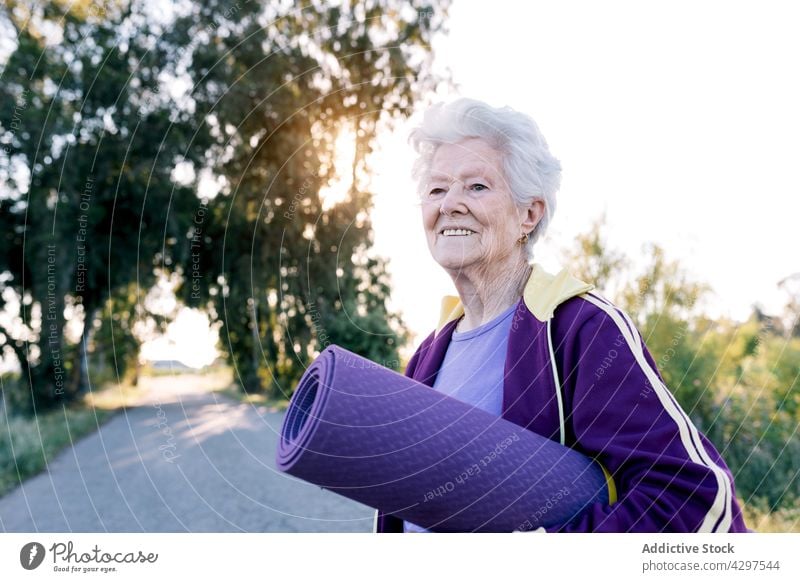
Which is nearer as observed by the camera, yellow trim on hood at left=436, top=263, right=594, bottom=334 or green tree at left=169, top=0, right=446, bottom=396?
yellow trim on hood at left=436, top=263, right=594, bottom=334

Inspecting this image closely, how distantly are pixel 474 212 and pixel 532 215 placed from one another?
0.52 ft

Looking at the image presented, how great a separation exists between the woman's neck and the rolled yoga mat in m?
0.41

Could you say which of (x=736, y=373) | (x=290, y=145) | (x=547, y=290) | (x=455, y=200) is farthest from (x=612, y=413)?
(x=290, y=145)

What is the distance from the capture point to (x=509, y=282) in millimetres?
1748

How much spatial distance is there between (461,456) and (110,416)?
12872mm

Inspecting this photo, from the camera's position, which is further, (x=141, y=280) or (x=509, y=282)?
(x=141, y=280)

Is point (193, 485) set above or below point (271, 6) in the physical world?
below

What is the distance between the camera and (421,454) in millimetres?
1363

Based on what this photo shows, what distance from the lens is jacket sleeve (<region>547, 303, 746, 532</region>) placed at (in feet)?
4.30

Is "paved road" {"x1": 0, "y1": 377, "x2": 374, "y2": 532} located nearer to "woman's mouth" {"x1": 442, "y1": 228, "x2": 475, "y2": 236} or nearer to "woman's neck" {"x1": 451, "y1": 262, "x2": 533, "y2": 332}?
"woman's neck" {"x1": 451, "y1": 262, "x2": 533, "y2": 332}

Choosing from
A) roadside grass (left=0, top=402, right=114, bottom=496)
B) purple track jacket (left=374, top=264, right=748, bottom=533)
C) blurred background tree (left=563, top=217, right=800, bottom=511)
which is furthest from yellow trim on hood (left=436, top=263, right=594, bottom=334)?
roadside grass (left=0, top=402, right=114, bottom=496)

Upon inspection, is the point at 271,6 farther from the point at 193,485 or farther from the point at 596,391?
the point at 596,391
